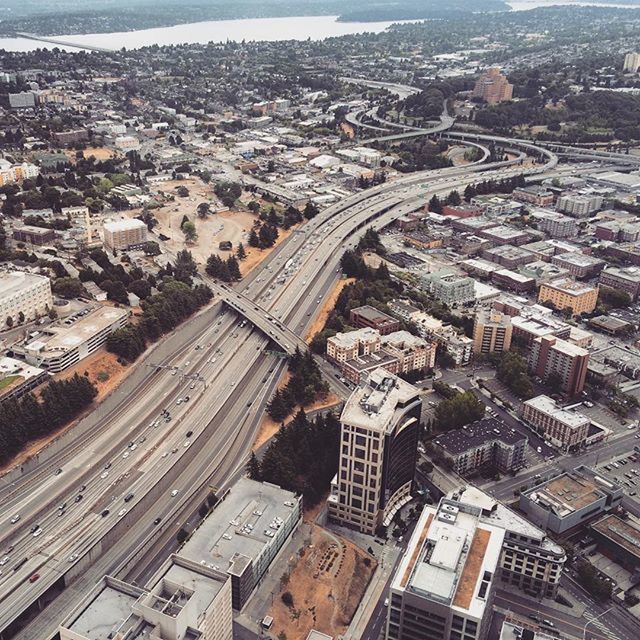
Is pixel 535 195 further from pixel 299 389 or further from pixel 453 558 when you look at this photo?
pixel 453 558

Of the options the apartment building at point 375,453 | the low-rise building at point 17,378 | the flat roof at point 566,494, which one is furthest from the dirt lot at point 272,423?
the flat roof at point 566,494

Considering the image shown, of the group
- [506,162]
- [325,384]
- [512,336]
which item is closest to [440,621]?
[325,384]

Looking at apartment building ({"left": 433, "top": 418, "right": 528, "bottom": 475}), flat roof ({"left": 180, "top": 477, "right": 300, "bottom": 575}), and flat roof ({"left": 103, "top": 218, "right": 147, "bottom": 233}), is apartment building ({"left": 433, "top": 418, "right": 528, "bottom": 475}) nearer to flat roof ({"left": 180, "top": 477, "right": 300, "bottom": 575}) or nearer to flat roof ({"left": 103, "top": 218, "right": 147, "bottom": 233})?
flat roof ({"left": 180, "top": 477, "right": 300, "bottom": 575})

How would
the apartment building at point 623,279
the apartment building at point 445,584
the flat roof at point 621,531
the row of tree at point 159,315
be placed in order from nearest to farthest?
1. the apartment building at point 445,584
2. the flat roof at point 621,531
3. the row of tree at point 159,315
4. the apartment building at point 623,279

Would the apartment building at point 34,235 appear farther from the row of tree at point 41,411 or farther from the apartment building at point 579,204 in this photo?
the apartment building at point 579,204

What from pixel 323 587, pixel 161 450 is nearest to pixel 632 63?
pixel 161 450

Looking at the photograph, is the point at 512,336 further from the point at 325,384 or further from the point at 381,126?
the point at 381,126

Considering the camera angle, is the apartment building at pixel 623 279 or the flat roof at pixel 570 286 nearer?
the flat roof at pixel 570 286
